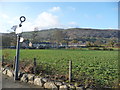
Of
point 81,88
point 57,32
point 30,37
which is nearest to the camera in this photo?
point 81,88

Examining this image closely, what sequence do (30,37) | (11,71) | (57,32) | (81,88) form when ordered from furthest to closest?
(57,32)
(30,37)
(11,71)
(81,88)

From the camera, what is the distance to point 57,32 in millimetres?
82875

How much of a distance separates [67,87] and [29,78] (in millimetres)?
1980

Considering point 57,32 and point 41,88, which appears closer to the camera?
point 41,88

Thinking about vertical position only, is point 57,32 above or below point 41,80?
above

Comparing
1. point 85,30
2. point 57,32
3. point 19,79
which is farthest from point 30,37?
point 19,79

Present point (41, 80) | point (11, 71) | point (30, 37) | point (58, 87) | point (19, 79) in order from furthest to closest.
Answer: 1. point (30, 37)
2. point (11, 71)
3. point (19, 79)
4. point (41, 80)
5. point (58, 87)

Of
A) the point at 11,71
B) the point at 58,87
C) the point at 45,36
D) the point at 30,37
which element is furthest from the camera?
the point at 45,36

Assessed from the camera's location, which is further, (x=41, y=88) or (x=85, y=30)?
(x=85, y=30)

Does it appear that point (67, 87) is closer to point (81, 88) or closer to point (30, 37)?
point (81, 88)

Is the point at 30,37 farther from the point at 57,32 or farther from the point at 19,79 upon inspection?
the point at 19,79

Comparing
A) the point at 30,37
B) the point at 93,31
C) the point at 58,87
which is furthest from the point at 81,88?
the point at 93,31

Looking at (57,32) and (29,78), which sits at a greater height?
(57,32)

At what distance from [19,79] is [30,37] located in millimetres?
62876
